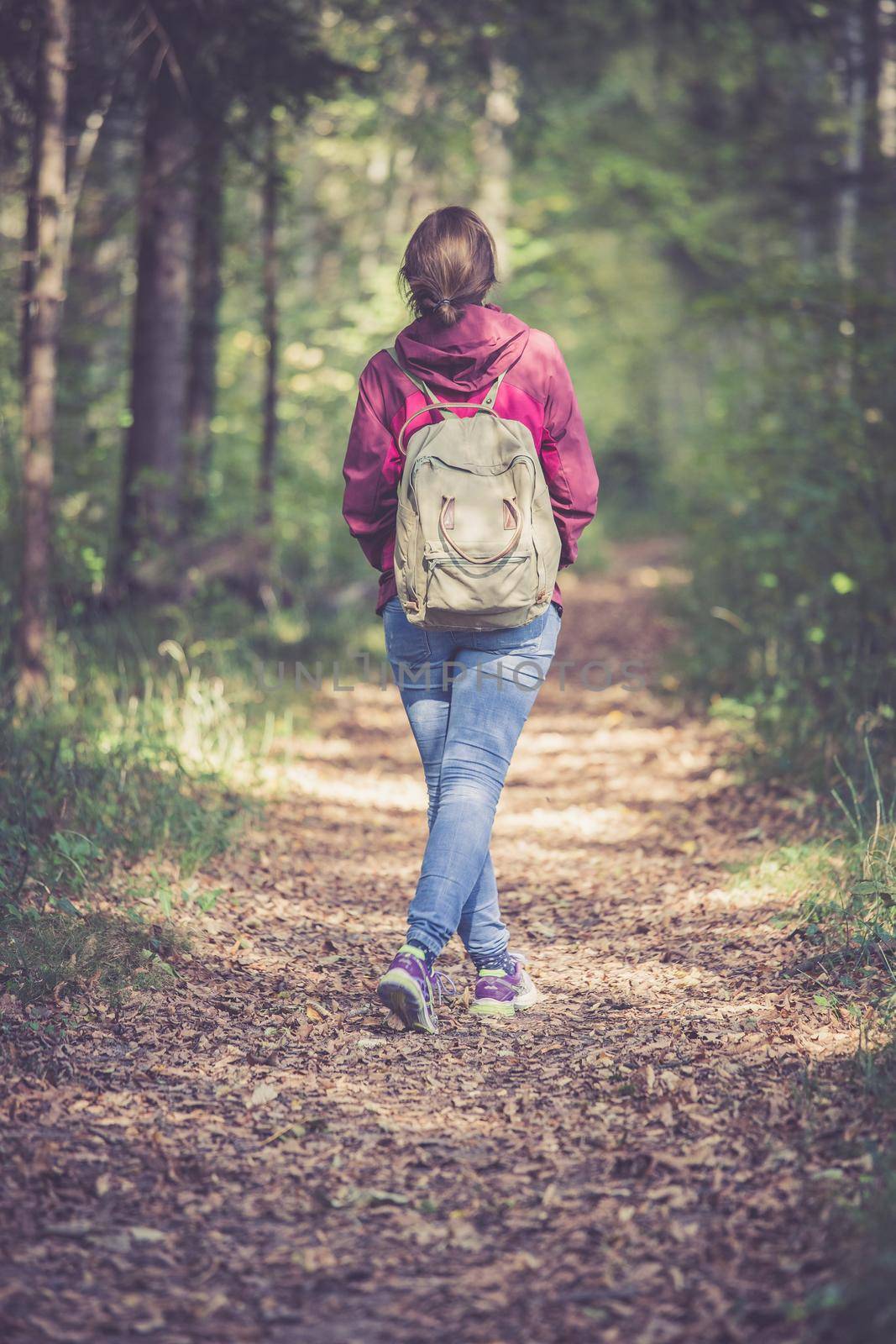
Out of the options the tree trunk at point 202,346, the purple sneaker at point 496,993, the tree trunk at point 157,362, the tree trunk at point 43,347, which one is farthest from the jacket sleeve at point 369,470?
the tree trunk at point 202,346

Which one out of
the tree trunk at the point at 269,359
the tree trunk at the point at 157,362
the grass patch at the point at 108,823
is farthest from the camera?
the tree trunk at the point at 269,359

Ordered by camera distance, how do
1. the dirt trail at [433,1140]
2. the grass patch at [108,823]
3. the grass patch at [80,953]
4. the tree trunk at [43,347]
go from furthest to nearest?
the tree trunk at [43,347] → the grass patch at [108,823] → the grass patch at [80,953] → the dirt trail at [433,1140]

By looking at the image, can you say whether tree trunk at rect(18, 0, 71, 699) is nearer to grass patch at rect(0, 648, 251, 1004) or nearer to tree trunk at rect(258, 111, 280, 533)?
grass patch at rect(0, 648, 251, 1004)

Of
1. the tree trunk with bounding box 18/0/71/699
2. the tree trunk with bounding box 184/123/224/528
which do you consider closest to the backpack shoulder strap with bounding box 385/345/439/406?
the tree trunk with bounding box 18/0/71/699

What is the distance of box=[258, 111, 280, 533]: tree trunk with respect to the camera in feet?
33.2

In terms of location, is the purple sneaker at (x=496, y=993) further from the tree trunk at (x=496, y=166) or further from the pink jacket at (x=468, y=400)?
the tree trunk at (x=496, y=166)

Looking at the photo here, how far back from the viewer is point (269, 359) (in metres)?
10.3

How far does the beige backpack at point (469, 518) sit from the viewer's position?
3.21m

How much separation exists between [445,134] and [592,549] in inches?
285

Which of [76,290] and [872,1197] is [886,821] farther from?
[76,290]

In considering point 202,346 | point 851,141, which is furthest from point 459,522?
point 851,141

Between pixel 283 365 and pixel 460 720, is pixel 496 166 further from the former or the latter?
pixel 460 720

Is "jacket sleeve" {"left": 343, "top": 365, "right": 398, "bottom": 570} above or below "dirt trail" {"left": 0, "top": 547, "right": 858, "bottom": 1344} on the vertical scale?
above

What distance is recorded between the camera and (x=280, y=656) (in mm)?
8898
